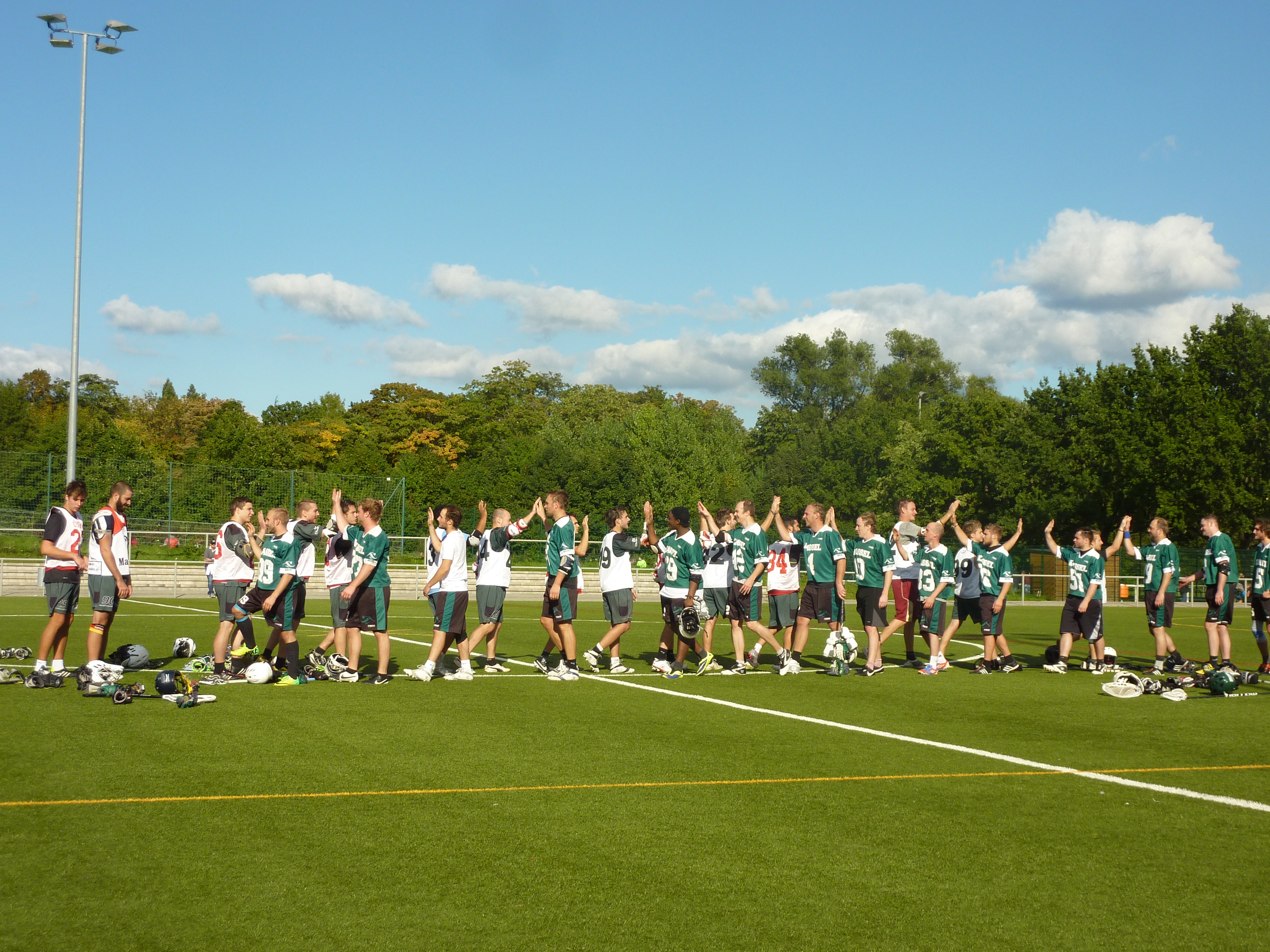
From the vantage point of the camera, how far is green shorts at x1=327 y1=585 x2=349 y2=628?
1168 centimetres

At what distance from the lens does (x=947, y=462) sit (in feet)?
205

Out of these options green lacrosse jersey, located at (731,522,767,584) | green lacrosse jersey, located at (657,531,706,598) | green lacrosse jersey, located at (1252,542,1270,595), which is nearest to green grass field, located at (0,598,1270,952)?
green lacrosse jersey, located at (657,531,706,598)

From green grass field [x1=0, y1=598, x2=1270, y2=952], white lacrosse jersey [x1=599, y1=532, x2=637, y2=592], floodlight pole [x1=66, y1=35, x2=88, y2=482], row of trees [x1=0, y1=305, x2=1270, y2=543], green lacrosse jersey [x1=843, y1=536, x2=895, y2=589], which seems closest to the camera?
green grass field [x1=0, y1=598, x2=1270, y2=952]

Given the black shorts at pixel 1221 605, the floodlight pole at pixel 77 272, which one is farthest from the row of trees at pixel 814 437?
the black shorts at pixel 1221 605

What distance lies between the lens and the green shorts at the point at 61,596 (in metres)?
10.4

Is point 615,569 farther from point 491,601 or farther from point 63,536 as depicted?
point 63,536

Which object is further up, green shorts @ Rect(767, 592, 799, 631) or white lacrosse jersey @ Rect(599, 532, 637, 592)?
white lacrosse jersey @ Rect(599, 532, 637, 592)

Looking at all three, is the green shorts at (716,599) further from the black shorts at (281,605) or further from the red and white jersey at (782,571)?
the black shorts at (281,605)

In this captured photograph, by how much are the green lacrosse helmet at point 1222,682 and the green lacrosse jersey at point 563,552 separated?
7.12 metres

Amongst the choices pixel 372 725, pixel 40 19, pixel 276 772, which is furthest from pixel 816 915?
pixel 40 19

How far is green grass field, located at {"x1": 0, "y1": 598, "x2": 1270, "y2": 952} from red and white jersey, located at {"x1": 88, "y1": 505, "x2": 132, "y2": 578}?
56.3 inches

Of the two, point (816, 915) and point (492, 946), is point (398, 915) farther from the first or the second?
point (816, 915)

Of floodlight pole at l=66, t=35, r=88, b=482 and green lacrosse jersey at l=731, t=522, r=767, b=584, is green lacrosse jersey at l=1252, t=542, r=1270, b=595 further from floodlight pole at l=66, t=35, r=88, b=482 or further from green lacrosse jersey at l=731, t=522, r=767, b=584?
floodlight pole at l=66, t=35, r=88, b=482

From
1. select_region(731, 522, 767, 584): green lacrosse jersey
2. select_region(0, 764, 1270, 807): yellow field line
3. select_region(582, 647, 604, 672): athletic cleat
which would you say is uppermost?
select_region(731, 522, 767, 584): green lacrosse jersey
